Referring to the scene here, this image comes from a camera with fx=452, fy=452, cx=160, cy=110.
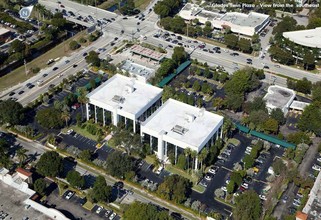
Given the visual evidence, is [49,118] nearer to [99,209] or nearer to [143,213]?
[99,209]

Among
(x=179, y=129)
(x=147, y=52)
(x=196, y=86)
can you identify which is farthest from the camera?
(x=147, y=52)

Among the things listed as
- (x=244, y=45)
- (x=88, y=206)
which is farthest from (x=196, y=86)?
(x=88, y=206)

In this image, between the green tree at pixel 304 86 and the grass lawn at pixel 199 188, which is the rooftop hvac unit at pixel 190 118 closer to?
the grass lawn at pixel 199 188

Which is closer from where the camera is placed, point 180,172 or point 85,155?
point 85,155

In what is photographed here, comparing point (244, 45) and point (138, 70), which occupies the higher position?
point (244, 45)

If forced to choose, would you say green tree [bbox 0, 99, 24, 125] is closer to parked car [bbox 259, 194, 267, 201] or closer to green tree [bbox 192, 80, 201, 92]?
green tree [bbox 192, 80, 201, 92]

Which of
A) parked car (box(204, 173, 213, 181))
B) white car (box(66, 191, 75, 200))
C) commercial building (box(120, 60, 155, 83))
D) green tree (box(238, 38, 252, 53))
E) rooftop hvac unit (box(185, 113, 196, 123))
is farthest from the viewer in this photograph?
green tree (box(238, 38, 252, 53))

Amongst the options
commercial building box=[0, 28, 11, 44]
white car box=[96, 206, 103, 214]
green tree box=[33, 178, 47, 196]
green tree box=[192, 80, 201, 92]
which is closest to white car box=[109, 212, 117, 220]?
white car box=[96, 206, 103, 214]
